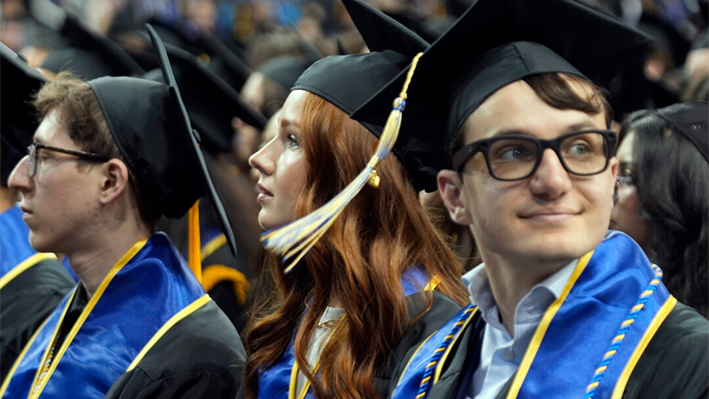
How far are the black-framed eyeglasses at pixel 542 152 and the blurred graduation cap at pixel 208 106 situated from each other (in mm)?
2094

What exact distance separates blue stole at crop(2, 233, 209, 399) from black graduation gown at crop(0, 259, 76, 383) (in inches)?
14.9

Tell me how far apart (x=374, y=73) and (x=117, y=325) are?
1194mm

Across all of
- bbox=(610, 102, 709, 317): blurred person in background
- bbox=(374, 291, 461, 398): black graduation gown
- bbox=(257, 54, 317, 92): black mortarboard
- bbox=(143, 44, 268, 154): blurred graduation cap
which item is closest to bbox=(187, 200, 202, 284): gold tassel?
bbox=(143, 44, 268, 154): blurred graduation cap

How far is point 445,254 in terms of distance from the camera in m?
2.71

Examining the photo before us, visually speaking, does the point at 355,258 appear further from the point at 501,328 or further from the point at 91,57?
the point at 91,57

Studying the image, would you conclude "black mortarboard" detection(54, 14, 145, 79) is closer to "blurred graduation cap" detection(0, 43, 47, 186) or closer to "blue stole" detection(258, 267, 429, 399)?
"blurred graduation cap" detection(0, 43, 47, 186)

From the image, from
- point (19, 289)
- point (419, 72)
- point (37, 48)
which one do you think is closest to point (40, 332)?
point (19, 289)

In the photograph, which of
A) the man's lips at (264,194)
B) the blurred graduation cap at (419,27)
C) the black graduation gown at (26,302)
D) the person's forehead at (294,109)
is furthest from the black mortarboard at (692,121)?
the black graduation gown at (26,302)

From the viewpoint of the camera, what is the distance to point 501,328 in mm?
2059

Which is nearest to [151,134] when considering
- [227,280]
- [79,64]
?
[227,280]

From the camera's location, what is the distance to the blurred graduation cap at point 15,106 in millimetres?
3932

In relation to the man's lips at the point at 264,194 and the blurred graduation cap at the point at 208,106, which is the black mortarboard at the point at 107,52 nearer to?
the blurred graduation cap at the point at 208,106

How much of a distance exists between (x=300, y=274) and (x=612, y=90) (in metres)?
1.18

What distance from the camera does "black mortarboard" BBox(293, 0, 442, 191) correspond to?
2.51 m
